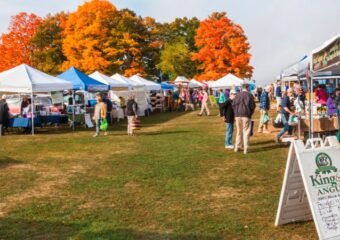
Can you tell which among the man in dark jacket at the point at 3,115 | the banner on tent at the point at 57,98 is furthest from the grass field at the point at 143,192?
the banner on tent at the point at 57,98

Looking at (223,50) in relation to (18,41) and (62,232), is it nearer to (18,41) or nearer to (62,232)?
(18,41)

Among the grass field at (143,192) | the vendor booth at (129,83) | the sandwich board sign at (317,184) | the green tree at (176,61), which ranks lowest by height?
the grass field at (143,192)

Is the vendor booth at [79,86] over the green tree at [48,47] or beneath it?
beneath

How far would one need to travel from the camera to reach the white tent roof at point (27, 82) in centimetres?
1817

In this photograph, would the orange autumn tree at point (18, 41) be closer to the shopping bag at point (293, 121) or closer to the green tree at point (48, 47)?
the green tree at point (48, 47)

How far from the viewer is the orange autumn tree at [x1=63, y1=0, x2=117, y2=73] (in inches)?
1950

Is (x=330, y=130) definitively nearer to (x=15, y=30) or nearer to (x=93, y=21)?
(x=93, y=21)

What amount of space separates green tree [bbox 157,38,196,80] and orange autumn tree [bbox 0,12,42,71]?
1650 centimetres

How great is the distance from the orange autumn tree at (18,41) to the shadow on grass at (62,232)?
55.4 meters

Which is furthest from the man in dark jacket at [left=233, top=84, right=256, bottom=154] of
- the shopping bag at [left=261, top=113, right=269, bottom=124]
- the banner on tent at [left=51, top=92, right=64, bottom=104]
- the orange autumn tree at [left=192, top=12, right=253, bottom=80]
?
the orange autumn tree at [left=192, top=12, right=253, bottom=80]

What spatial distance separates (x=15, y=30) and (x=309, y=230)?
59.7 metres

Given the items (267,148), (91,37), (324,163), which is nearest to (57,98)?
(267,148)

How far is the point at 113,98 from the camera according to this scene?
27938 mm

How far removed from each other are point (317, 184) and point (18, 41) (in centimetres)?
5929
